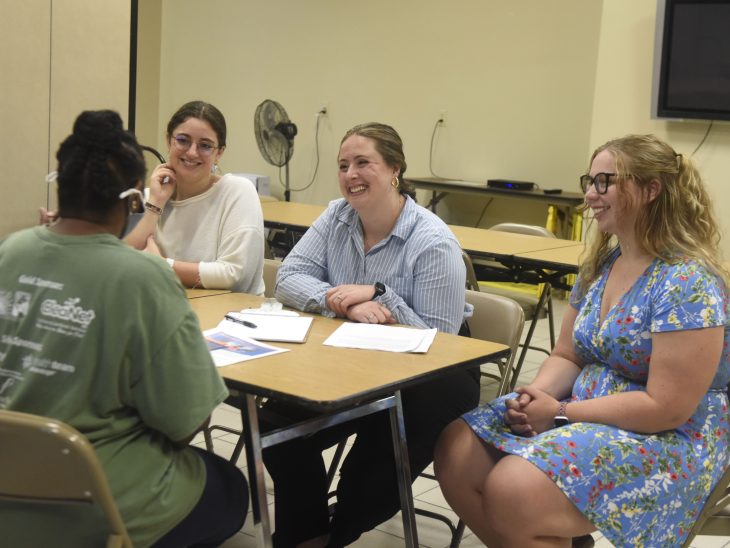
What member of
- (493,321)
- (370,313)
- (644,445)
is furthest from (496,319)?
(644,445)

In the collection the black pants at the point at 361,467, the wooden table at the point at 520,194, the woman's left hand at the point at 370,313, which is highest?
the wooden table at the point at 520,194

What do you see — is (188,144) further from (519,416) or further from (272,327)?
(519,416)

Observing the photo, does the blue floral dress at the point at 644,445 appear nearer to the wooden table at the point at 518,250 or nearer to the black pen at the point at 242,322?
the black pen at the point at 242,322

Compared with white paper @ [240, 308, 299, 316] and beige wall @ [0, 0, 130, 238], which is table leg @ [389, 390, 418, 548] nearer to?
white paper @ [240, 308, 299, 316]

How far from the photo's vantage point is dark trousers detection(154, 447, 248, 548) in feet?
5.72

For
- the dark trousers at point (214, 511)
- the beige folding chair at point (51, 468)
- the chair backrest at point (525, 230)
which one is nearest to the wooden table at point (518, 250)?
the chair backrest at point (525, 230)

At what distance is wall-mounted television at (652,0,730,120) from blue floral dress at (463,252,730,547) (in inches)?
166

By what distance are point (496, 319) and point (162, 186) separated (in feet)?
3.88

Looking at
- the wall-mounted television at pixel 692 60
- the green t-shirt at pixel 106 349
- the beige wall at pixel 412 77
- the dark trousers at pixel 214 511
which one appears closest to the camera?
the green t-shirt at pixel 106 349

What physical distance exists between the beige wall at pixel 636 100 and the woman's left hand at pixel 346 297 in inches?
161

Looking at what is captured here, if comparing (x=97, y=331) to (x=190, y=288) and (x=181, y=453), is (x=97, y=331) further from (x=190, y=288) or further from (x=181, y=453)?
(x=190, y=288)

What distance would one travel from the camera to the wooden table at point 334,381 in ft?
6.06

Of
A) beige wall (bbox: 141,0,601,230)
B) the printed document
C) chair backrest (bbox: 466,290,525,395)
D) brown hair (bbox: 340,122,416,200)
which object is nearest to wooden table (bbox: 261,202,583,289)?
chair backrest (bbox: 466,290,525,395)

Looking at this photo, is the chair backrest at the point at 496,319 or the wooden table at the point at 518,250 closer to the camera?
the chair backrest at the point at 496,319
